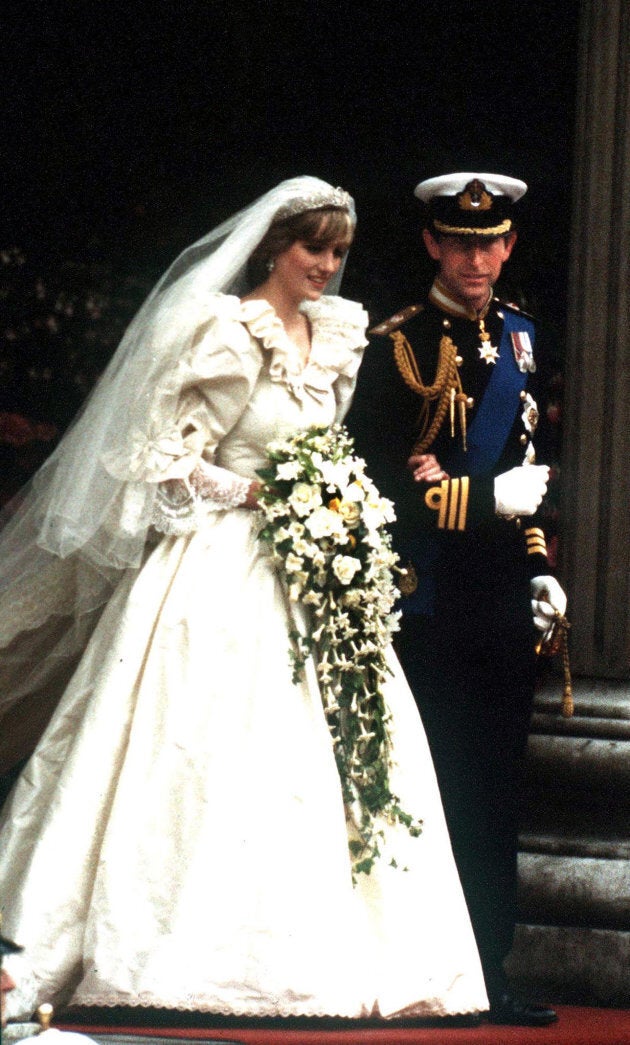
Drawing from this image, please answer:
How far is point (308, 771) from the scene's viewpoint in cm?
498

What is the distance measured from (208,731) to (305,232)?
1319mm

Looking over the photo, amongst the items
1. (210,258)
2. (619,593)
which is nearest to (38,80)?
(210,258)

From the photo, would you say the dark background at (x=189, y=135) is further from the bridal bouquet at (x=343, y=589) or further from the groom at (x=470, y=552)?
the bridal bouquet at (x=343, y=589)

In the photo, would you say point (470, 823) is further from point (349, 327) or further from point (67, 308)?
point (67, 308)

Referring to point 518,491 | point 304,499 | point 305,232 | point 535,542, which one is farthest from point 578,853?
point 305,232

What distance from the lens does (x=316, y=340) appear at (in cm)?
532

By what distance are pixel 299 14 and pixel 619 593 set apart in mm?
2438

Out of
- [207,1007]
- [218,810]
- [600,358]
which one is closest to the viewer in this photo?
[207,1007]

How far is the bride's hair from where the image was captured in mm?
5168

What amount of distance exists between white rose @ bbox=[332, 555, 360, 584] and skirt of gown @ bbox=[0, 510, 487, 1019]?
196 millimetres

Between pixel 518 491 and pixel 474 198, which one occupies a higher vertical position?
pixel 474 198

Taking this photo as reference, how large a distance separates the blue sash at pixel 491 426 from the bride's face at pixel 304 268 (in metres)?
0.54

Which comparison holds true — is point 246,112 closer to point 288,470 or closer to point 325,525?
point 288,470

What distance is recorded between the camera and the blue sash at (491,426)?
17.6ft
